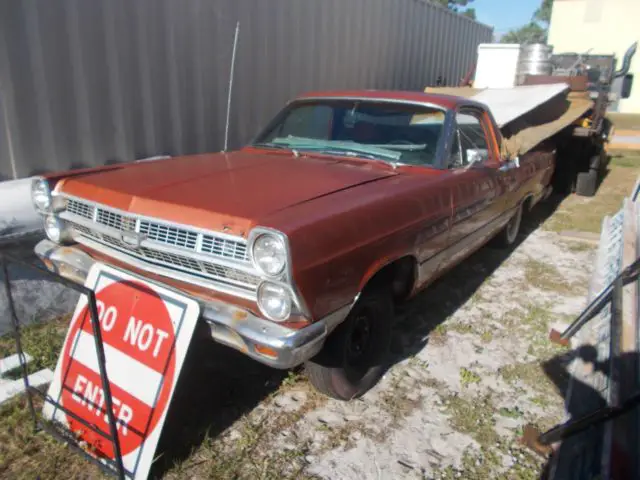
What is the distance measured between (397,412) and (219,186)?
163 cm

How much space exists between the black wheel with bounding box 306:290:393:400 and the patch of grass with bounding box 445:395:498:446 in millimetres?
496

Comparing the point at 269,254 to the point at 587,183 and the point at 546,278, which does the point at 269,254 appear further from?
the point at 587,183

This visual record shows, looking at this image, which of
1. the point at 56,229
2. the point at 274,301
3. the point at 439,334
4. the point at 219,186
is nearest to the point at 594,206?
the point at 439,334

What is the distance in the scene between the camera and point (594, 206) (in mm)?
8000

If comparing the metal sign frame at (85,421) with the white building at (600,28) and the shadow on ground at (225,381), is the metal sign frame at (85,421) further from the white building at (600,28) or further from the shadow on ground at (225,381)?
the white building at (600,28)

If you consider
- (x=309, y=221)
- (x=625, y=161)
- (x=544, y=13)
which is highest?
(x=544, y=13)

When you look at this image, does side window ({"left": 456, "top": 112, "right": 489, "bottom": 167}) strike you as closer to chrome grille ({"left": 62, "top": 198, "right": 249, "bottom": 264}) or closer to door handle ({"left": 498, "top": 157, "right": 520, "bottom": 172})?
door handle ({"left": 498, "top": 157, "right": 520, "bottom": 172})

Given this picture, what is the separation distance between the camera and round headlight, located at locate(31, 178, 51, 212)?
9.81ft

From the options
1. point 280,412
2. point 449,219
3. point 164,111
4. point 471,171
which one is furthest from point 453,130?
point 164,111

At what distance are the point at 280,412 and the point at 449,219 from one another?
164 cm

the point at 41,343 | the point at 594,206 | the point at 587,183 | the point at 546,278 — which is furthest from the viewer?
the point at 587,183

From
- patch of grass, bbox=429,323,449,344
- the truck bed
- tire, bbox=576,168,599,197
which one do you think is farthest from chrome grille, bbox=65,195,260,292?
tire, bbox=576,168,599,197

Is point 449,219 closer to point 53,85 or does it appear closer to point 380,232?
point 380,232

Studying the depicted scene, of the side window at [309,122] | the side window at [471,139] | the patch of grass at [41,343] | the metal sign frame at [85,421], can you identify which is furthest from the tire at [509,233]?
the metal sign frame at [85,421]
